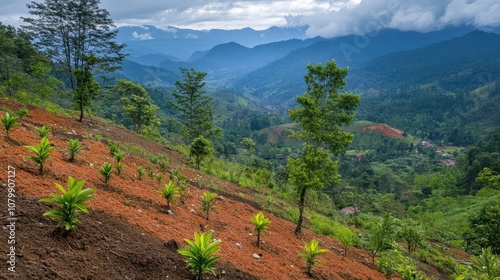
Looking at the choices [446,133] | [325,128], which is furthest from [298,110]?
[446,133]

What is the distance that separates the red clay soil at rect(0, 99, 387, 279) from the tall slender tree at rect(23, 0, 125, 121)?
21.2 meters

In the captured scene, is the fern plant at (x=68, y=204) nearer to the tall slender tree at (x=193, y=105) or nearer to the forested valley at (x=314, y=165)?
the forested valley at (x=314, y=165)

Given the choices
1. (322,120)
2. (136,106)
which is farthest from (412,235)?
(136,106)

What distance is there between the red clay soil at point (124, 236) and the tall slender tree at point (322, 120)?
104 inches

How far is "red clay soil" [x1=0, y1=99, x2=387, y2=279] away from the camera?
4.20m

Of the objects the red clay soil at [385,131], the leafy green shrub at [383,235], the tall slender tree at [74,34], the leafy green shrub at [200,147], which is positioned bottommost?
the red clay soil at [385,131]

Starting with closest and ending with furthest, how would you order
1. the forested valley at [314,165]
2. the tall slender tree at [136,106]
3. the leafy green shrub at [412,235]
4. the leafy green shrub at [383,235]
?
1. the leafy green shrub at [383,235]
2. the forested valley at [314,165]
3. the leafy green shrub at [412,235]
4. the tall slender tree at [136,106]

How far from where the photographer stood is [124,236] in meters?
5.46

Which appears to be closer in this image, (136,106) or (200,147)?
(200,147)

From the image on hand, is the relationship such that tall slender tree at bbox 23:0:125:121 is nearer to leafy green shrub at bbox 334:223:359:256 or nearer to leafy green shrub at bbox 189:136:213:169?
leafy green shrub at bbox 189:136:213:169

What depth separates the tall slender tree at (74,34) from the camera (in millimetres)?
26500

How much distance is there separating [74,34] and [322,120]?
2763 centimetres

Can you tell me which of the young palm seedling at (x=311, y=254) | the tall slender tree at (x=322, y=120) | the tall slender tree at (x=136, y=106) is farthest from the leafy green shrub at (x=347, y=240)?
the tall slender tree at (x=136, y=106)

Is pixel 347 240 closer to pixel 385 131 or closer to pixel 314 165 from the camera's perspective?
pixel 314 165
